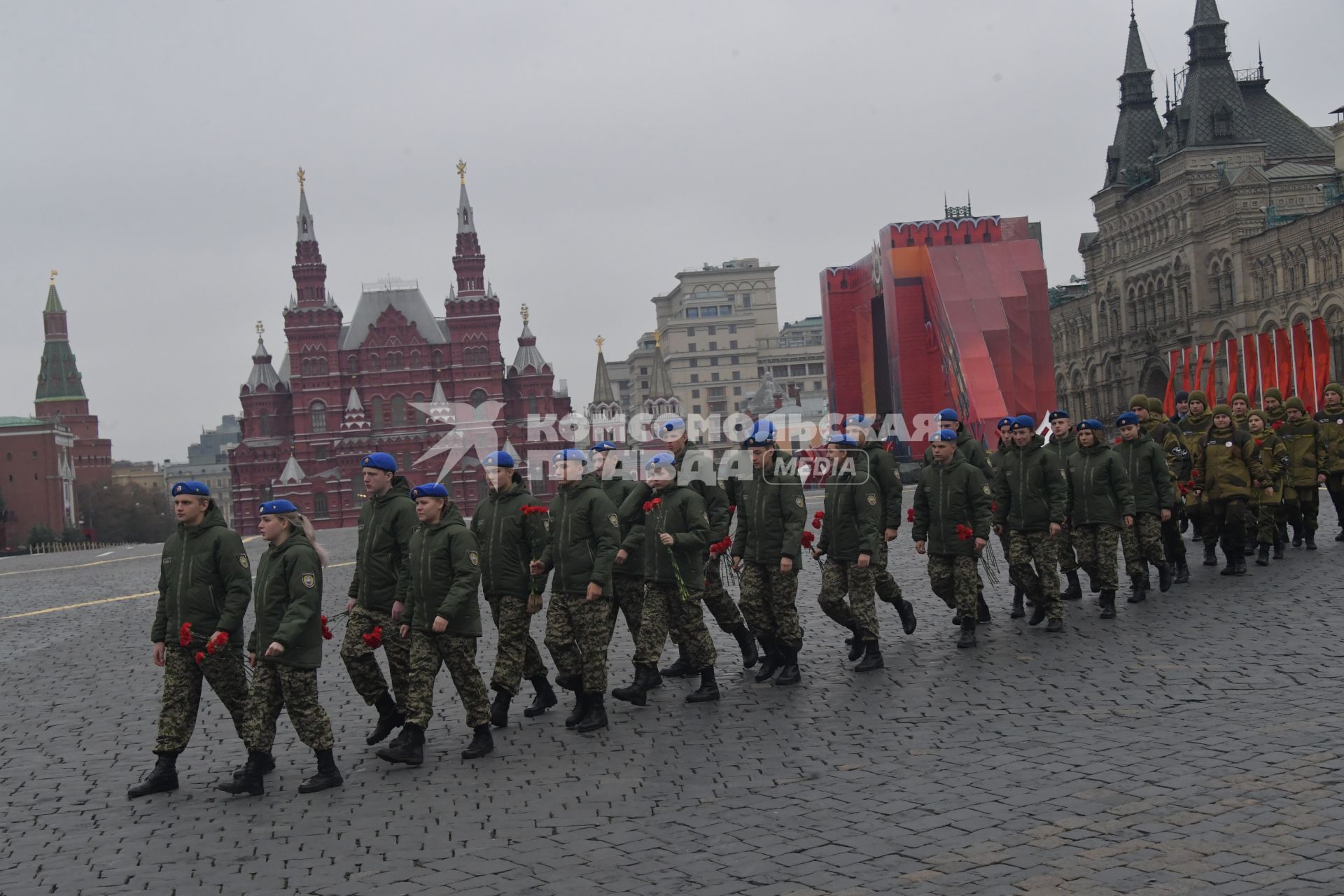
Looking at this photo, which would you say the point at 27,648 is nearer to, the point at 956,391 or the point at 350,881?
the point at 350,881

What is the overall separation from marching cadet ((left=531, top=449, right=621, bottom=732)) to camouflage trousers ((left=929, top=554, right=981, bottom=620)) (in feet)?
10.7

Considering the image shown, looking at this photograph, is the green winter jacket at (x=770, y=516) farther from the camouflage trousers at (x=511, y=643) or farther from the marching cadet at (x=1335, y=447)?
the marching cadet at (x=1335, y=447)

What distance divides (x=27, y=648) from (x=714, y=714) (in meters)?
9.23

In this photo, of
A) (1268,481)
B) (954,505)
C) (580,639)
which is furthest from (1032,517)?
(580,639)

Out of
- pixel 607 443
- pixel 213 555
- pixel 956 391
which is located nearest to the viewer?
pixel 213 555

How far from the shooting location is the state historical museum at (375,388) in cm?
9081

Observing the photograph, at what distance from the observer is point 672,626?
959cm

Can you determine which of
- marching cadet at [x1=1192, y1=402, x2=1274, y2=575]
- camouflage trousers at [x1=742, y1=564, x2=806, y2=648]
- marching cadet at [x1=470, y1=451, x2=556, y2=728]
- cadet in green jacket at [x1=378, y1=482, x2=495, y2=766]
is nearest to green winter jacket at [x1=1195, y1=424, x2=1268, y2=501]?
marching cadet at [x1=1192, y1=402, x2=1274, y2=575]

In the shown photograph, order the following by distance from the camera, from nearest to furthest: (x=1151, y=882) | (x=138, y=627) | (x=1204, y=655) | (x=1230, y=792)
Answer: (x=1151, y=882) → (x=1230, y=792) → (x=1204, y=655) → (x=138, y=627)

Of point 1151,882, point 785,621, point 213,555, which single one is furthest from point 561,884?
point 785,621

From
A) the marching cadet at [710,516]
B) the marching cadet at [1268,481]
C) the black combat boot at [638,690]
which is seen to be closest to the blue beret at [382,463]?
the black combat boot at [638,690]

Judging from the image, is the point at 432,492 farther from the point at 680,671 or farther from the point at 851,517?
the point at 851,517

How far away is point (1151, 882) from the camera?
16.9 ft

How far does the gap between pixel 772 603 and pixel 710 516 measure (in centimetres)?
88
